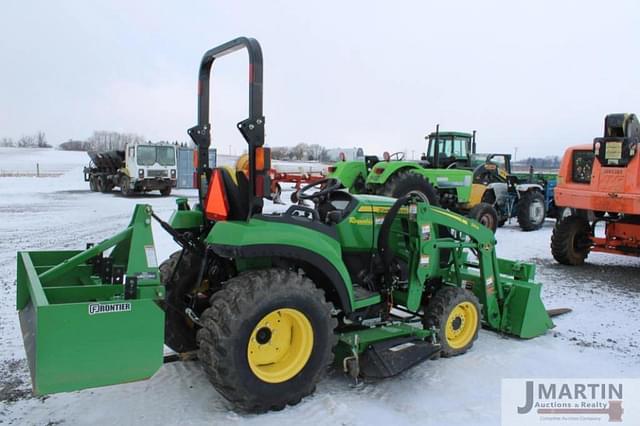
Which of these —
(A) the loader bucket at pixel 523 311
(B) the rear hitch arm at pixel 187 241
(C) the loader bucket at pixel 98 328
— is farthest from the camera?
(A) the loader bucket at pixel 523 311

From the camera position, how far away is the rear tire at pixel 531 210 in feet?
42.8

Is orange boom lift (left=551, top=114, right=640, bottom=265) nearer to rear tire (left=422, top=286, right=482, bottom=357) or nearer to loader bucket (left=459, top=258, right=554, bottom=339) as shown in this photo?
loader bucket (left=459, top=258, right=554, bottom=339)

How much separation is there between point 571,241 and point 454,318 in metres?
5.06

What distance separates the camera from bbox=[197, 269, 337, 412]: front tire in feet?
11.1

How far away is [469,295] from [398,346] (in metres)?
0.96

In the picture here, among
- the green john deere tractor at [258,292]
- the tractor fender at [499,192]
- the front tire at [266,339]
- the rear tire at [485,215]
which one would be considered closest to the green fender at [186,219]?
the green john deere tractor at [258,292]

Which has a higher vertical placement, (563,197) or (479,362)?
(563,197)

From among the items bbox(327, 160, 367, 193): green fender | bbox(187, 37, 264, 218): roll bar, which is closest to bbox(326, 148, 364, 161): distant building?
bbox(327, 160, 367, 193): green fender

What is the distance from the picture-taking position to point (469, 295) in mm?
4754

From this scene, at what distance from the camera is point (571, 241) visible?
8.87m

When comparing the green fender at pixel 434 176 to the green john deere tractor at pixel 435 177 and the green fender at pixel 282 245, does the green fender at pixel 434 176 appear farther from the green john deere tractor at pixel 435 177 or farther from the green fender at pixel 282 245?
the green fender at pixel 282 245

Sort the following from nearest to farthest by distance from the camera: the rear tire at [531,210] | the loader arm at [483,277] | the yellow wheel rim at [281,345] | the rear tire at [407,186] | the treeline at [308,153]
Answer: the yellow wheel rim at [281,345], the loader arm at [483,277], the rear tire at [407,186], the rear tire at [531,210], the treeline at [308,153]

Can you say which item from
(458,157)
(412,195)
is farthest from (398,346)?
(458,157)

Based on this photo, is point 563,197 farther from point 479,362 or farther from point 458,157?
point 458,157
